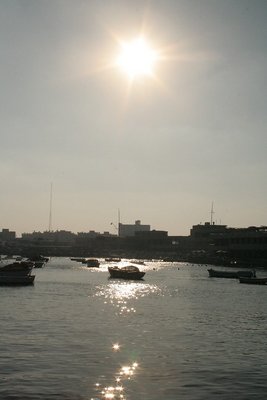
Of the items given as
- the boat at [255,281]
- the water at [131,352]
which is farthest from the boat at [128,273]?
the water at [131,352]

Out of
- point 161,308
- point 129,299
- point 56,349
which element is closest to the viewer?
point 56,349

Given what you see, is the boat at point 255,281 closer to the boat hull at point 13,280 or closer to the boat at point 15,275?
the boat at point 15,275

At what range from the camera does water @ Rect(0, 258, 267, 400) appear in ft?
95.1

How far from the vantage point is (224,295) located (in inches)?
3654

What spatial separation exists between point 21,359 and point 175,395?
37.4 feet

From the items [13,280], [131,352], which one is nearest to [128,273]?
[13,280]

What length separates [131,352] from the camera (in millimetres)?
38719

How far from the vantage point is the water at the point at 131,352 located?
28984 mm

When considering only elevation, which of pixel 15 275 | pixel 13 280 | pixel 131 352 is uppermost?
pixel 15 275

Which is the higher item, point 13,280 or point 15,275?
point 15,275

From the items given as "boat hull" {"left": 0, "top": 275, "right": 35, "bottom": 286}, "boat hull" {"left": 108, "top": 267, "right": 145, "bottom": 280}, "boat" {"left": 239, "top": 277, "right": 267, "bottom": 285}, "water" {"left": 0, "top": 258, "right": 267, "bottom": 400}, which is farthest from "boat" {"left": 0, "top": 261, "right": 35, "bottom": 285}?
"boat" {"left": 239, "top": 277, "right": 267, "bottom": 285}

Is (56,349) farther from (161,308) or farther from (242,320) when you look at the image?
(161,308)

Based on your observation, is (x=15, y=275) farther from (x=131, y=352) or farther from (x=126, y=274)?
(x=131, y=352)

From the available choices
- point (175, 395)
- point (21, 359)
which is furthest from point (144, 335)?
point (175, 395)
